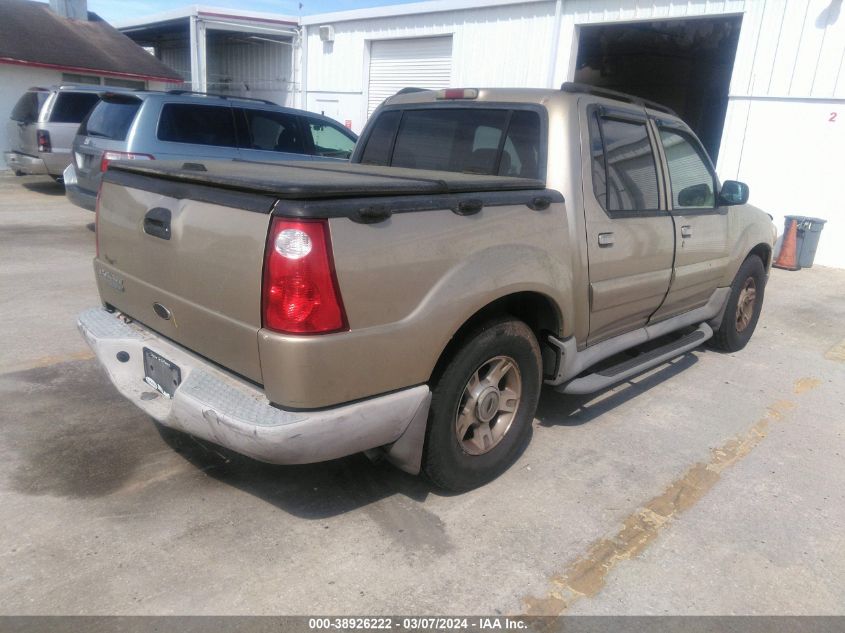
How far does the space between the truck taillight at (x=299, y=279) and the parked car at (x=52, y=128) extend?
1195 cm

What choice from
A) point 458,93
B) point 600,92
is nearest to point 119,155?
point 458,93

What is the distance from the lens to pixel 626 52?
18750 mm

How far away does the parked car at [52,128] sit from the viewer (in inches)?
495

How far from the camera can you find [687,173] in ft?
15.3

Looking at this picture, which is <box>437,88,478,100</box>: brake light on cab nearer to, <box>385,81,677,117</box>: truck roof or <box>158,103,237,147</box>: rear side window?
<box>385,81,677,117</box>: truck roof

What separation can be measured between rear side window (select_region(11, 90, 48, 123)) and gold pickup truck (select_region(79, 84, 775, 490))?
1188 cm

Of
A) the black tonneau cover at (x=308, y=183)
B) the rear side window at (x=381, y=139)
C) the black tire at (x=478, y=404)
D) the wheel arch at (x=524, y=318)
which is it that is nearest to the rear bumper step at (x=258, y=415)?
the black tire at (x=478, y=404)

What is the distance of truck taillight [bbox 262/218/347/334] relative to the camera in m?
2.38

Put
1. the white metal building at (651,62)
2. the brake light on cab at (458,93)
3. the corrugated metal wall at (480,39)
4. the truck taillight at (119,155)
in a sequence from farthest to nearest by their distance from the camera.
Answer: the corrugated metal wall at (480,39) < the white metal building at (651,62) < the truck taillight at (119,155) < the brake light on cab at (458,93)

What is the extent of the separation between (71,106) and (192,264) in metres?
12.2

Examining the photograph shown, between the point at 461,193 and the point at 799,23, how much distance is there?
31.3 feet

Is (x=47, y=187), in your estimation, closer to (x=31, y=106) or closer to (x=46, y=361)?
(x=31, y=106)

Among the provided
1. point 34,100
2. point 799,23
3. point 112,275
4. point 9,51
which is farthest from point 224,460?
point 9,51

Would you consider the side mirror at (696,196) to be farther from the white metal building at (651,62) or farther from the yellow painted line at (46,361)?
the white metal building at (651,62)
